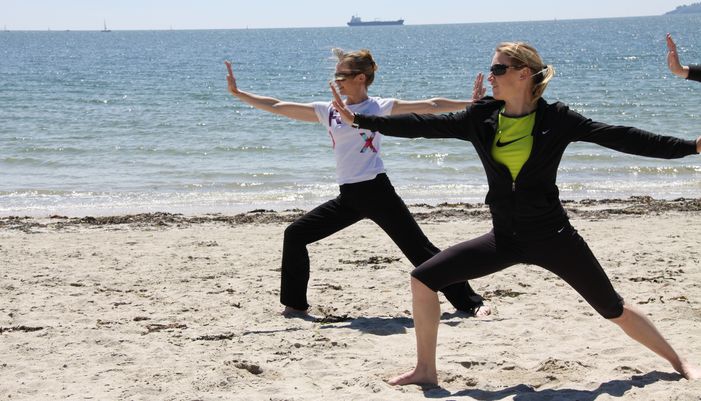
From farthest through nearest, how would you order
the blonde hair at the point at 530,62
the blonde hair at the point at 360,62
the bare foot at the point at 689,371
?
the blonde hair at the point at 360,62 < the bare foot at the point at 689,371 < the blonde hair at the point at 530,62

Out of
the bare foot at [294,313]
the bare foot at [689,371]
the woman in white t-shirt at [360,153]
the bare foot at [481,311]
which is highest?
the woman in white t-shirt at [360,153]

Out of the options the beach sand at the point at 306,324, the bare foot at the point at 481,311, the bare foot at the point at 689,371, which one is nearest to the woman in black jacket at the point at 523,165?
the bare foot at the point at 689,371

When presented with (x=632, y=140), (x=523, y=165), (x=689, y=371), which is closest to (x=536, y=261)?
(x=523, y=165)

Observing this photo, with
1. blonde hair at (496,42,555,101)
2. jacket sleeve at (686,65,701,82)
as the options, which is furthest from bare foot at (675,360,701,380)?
blonde hair at (496,42,555,101)

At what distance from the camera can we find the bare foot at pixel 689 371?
5.13 meters

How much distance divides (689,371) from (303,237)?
2972 millimetres

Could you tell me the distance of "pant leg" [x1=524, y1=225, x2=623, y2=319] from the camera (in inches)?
190

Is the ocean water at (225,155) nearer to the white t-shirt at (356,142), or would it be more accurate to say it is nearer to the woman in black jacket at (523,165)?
the white t-shirt at (356,142)

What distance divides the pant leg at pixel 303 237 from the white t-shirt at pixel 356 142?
0.98ft

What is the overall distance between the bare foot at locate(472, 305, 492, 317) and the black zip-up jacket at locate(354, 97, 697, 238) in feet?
7.24

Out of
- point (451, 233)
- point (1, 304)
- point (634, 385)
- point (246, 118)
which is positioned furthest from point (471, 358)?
point (246, 118)

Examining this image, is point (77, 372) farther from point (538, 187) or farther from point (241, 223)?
point (241, 223)

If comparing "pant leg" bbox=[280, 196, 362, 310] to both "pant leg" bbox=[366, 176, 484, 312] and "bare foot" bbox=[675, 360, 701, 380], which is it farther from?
"bare foot" bbox=[675, 360, 701, 380]

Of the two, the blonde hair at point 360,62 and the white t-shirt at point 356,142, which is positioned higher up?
the blonde hair at point 360,62
